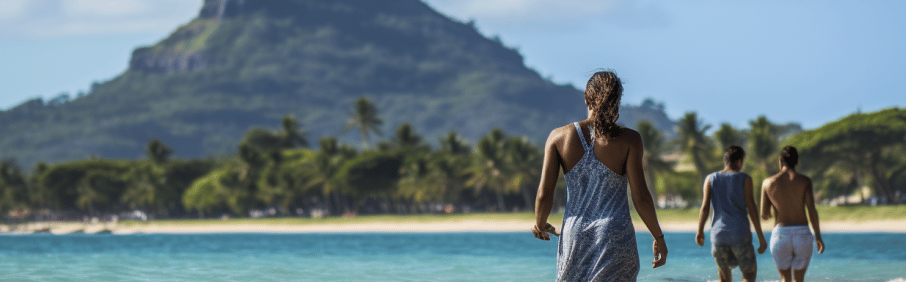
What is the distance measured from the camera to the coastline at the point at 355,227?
5744 cm

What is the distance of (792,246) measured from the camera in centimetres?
810

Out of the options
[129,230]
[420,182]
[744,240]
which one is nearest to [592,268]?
[744,240]

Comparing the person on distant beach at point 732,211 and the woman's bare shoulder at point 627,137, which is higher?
the woman's bare shoulder at point 627,137

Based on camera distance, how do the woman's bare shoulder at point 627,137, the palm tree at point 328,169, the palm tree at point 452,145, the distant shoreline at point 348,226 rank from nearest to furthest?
the woman's bare shoulder at point 627,137 < the distant shoreline at point 348,226 < the palm tree at point 452,145 < the palm tree at point 328,169

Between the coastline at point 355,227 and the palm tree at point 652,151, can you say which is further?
the palm tree at point 652,151

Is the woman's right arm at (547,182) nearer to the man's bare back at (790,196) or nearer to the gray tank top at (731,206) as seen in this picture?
the gray tank top at (731,206)

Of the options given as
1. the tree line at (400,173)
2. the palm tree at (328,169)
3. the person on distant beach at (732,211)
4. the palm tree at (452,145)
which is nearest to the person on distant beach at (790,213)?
the person on distant beach at (732,211)

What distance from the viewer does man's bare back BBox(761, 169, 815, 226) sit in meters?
8.05

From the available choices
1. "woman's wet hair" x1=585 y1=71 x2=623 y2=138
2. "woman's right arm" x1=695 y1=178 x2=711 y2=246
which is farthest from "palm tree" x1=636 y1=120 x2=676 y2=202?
"woman's wet hair" x1=585 y1=71 x2=623 y2=138

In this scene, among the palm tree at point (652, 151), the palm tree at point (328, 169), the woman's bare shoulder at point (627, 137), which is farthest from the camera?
the palm tree at point (328, 169)

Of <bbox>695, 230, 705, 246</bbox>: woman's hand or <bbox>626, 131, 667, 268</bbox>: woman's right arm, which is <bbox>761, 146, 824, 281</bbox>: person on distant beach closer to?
<bbox>695, 230, 705, 246</bbox>: woman's hand

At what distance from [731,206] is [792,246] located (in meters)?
0.65

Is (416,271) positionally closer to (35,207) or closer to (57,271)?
(57,271)

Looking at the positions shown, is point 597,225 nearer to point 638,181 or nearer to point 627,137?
point 638,181
